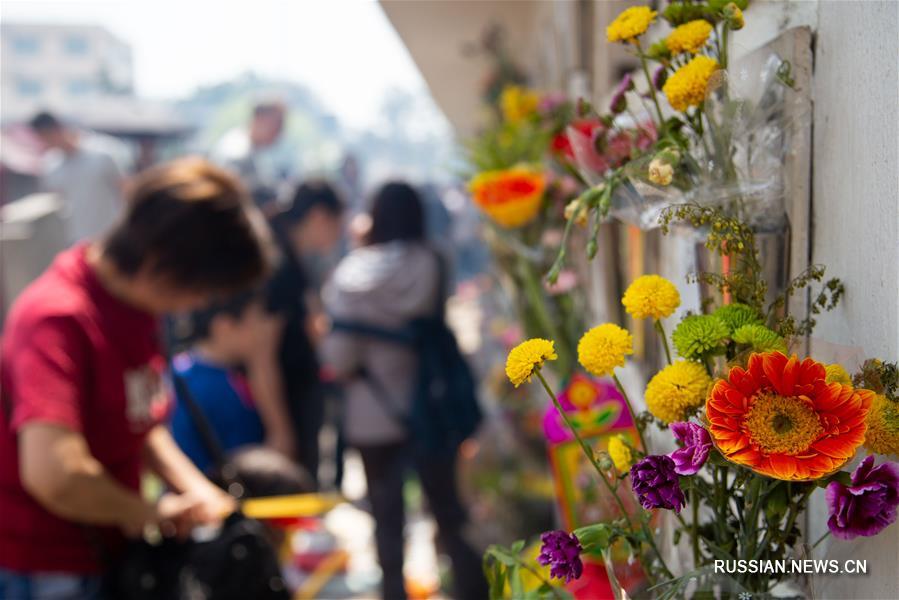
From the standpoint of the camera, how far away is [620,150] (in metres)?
0.96

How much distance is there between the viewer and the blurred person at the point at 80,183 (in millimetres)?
6055

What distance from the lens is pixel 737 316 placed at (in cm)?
70

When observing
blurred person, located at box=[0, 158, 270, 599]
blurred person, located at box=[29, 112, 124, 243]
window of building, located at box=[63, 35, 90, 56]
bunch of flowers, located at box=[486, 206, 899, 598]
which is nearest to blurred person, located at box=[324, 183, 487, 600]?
blurred person, located at box=[0, 158, 270, 599]

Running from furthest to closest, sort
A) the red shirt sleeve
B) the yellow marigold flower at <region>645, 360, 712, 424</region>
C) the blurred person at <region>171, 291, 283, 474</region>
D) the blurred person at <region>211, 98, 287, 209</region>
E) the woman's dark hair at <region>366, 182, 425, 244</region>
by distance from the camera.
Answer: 1. the blurred person at <region>211, 98, 287, 209</region>
2. the woman's dark hair at <region>366, 182, 425, 244</region>
3. the blurred person at <region>171, 291, 283, 474</region>
4. the red shirt sleeve
5. the yellow marigold flower at <region>645, 360, 712, 424</region>

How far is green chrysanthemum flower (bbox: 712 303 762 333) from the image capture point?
2.29ft

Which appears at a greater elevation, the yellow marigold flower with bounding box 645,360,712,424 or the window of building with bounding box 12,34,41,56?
the window of building with bounding box 12,34,41,56

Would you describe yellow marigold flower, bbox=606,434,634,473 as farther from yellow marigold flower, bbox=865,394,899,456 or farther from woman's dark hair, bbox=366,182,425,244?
woman's dark hair, bbox=366,182,425,244

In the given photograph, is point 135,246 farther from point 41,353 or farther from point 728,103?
point 728,103

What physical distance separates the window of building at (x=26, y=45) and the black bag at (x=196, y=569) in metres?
13.2

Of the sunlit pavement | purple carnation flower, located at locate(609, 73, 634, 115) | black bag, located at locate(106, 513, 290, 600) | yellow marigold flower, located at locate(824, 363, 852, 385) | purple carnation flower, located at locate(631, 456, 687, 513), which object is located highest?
purple carnation flower, located at locate(609, 73, 634, 115)

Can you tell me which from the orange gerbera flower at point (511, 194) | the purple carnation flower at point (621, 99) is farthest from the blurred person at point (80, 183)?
the purple carnation flower at point (621, 99)

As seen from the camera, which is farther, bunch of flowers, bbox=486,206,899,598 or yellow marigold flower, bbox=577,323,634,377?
yellow marigold flower, bbox=577,323,634,377

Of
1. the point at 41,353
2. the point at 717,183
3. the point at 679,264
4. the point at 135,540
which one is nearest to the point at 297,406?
the point at 135,540

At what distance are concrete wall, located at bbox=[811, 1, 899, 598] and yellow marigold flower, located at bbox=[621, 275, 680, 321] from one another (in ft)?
0.53
